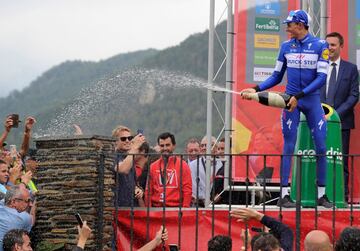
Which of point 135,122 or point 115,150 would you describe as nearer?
point 115,150

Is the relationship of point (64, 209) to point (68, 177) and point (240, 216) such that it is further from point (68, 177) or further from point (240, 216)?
point (240, 216)

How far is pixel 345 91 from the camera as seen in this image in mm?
13586

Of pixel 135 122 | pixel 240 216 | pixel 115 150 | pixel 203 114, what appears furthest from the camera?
pixel 203 114

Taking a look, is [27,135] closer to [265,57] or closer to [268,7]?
[265,57]

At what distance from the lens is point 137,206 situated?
497 inches

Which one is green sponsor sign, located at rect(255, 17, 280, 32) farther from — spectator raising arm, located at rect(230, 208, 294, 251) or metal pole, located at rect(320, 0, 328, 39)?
spectator raising arm, located at rect(230, 208, 294, 251)

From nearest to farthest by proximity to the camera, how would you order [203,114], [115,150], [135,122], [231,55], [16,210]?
[16,210]
[115,150]
[231,55]
[135,122]
[203,114]

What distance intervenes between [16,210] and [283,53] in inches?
142

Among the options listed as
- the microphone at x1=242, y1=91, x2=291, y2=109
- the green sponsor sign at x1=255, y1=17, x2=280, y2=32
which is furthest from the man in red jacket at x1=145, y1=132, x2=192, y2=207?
the green sponsor sign at x1=255, y1=17, x2=280, y2=32

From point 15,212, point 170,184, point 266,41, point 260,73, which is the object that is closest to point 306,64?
point 170,184

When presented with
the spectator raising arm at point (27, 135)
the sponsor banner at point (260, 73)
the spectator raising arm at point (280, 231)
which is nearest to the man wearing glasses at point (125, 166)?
the spectator raising arm at point (27, 135)

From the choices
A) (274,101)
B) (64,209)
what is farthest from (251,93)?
(64,209)

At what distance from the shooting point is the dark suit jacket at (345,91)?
44.5 feet

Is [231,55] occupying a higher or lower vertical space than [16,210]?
higher
